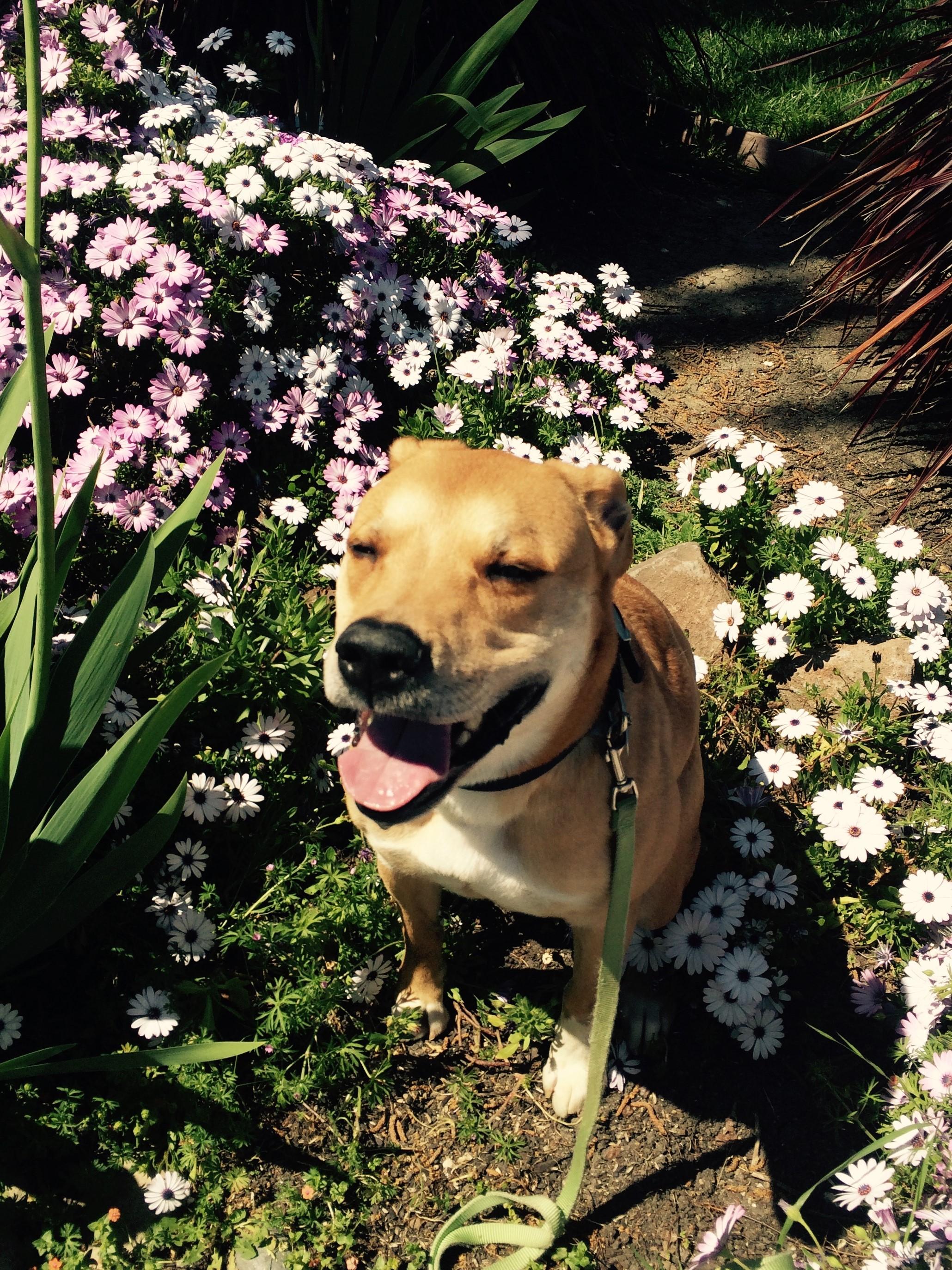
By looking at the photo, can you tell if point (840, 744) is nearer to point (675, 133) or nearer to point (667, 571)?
point (667, 571)

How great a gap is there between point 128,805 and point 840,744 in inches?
97.7

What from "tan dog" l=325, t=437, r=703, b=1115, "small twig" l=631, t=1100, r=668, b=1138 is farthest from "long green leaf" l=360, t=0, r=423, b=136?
"small twig" l=631, t=1100, r=668, b=1138

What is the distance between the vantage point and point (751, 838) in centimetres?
326

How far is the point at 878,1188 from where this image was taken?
2139 millimetres

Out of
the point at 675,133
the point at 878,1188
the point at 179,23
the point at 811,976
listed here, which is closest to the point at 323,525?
the point at 811,976

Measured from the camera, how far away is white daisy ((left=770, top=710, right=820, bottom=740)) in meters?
3.54

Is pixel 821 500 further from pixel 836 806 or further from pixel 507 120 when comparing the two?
pixel 507 120

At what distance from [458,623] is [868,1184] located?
157cm

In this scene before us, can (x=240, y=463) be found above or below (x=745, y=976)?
above

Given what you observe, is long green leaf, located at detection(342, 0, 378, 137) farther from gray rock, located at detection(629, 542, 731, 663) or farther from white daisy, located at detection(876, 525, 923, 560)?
white daisy, located at detection(876, 525, 923, 560)

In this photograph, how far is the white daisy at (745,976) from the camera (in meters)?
2.89

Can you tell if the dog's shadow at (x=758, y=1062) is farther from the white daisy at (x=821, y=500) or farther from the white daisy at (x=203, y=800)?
the white daisy at (x=821, y=500)

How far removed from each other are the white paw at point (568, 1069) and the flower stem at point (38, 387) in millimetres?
1699

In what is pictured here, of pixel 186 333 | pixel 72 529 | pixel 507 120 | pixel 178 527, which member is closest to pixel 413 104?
pixel 507 120
